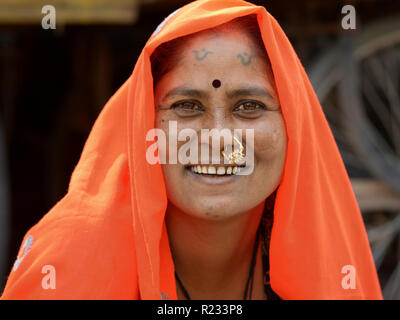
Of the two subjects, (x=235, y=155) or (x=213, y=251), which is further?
(x=213, y=251)

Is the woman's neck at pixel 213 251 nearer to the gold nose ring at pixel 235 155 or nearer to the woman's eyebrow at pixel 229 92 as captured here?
the gold nose ring at pixel 235 155

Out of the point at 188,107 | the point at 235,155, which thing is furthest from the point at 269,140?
the point at 188,107

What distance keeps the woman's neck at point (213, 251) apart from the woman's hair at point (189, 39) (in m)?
0.38

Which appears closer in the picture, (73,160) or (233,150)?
(233,150)

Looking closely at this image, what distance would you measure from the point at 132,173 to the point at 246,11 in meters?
0.45

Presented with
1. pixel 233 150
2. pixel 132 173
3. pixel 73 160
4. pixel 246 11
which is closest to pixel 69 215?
pixel 132 173

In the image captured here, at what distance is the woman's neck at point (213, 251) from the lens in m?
1.41

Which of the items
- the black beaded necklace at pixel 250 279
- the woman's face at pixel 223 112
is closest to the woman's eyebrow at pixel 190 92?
the woman's face at pixel 223 112

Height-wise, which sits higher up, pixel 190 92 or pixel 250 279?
pixel 190 92

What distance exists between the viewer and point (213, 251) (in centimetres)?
143

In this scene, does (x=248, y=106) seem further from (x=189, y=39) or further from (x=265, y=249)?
(x=265, y=249)

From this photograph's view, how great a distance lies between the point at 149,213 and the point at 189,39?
42cm
